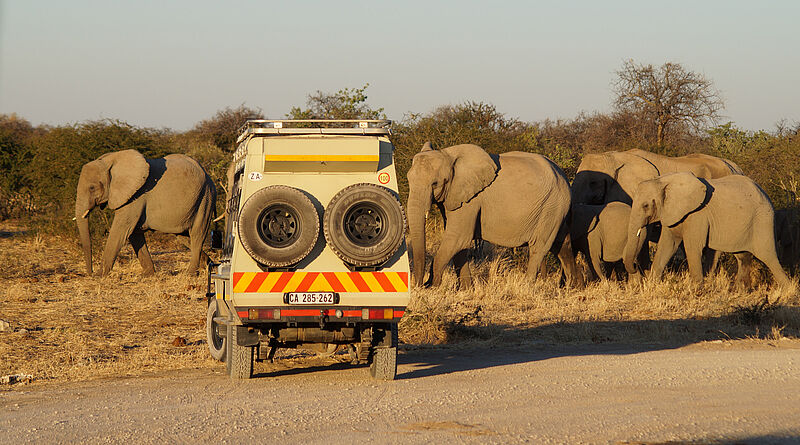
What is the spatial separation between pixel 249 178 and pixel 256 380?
1980mm

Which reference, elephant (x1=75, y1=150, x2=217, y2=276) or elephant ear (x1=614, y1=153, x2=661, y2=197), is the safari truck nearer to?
elephant (x1=75, y1=150, x2=217, y2=276)

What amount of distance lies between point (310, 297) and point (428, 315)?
4169 mm

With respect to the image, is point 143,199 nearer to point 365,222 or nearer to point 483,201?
point 483,201

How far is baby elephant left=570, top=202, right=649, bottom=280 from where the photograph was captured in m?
19.6

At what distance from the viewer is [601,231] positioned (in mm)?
19781

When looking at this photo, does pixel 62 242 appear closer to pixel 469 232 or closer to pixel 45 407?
pixel 469 232

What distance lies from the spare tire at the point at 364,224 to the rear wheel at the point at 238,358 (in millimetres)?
1340

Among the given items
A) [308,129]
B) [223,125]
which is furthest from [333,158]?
[223,125]

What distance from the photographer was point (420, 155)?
17984mm

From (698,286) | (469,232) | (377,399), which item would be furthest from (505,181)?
(377,399)

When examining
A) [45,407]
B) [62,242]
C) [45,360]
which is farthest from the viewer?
[62,242]

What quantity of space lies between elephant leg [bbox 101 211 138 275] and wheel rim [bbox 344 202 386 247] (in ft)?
38.2

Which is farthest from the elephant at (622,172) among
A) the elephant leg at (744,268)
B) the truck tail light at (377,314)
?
the truck tail light at (377,314)

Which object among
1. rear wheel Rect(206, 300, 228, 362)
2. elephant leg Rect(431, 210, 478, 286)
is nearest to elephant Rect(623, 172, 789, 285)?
elephant leg Rect(431, 210, 478, 286)
